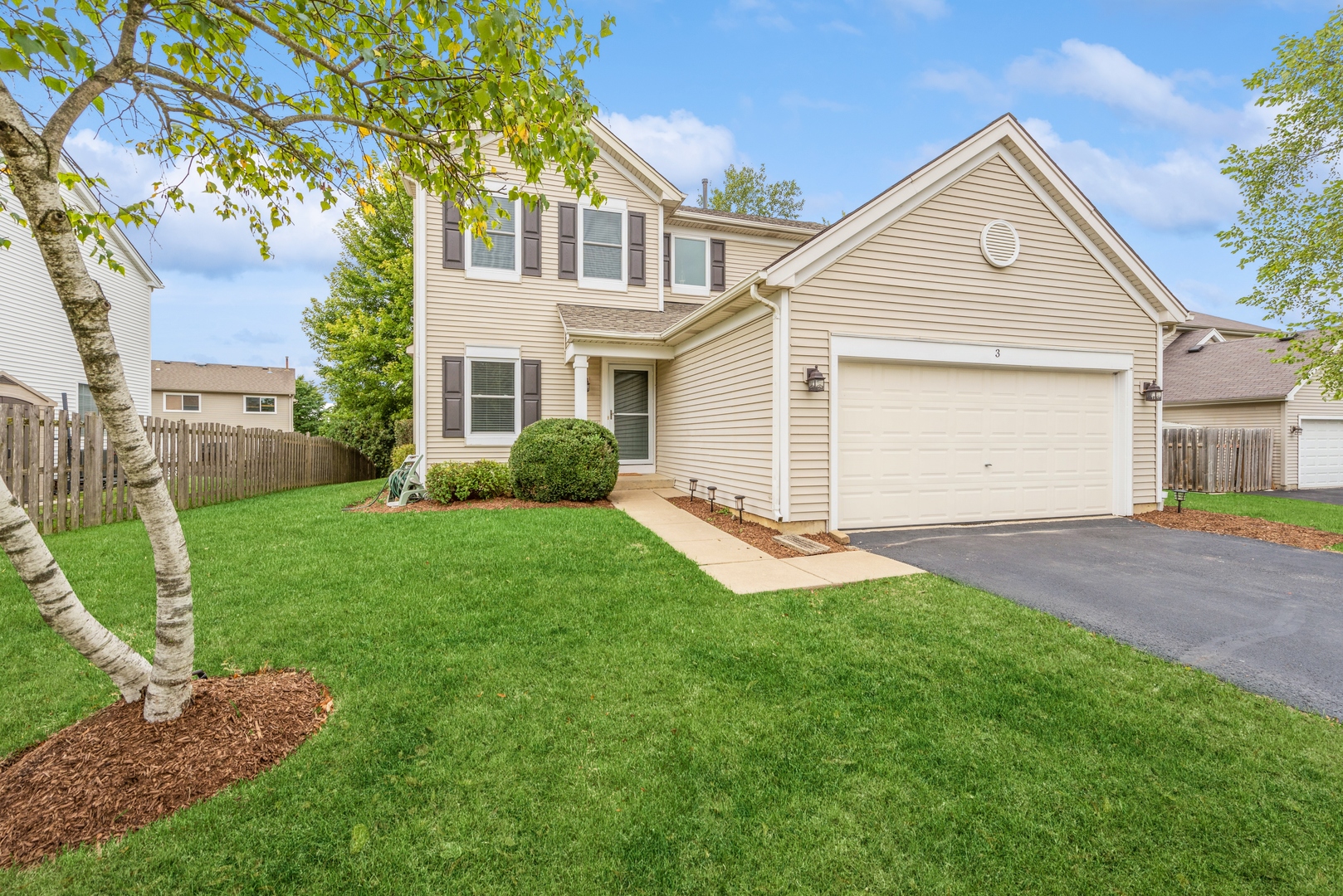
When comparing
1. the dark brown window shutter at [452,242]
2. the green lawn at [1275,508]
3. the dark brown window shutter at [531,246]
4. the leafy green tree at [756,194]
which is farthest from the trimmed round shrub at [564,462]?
the leafy green tree at [756,194]

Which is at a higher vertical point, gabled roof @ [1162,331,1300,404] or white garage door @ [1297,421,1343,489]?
gabled roof @ [1162,331,1300,404]

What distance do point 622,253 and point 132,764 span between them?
1088 cm

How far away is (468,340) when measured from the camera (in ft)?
35.3

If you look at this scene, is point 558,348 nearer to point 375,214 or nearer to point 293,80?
point 375,214

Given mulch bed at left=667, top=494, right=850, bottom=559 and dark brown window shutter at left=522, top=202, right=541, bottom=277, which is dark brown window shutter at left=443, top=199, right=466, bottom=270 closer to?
dark brown window shutter at left=522, top=202, right=541, bottom=277

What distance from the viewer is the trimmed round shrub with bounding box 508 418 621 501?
29.4 ft

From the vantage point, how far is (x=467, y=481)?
9648mm

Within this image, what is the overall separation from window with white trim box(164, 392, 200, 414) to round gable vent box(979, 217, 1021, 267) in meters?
37.8

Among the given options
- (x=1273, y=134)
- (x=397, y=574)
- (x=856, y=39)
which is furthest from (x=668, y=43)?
(x=1273, y=134)

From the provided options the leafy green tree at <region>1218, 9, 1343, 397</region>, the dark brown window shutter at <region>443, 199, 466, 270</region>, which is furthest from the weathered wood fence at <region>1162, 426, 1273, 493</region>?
the dark brown window shutter at <region>443, 199, 466, 270</region>

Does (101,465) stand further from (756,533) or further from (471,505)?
(756,533)

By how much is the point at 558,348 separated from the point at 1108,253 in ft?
30.9

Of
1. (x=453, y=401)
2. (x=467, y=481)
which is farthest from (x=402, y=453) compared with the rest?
(x=467, y=481)

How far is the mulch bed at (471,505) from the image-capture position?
8.73 meters
